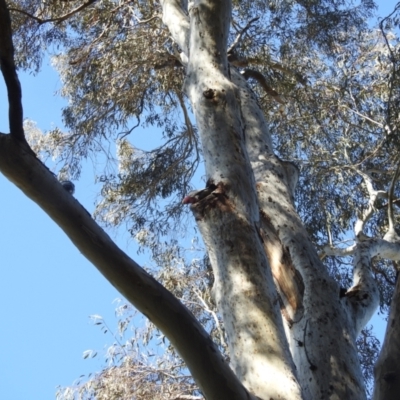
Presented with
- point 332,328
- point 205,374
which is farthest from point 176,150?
point 205,374

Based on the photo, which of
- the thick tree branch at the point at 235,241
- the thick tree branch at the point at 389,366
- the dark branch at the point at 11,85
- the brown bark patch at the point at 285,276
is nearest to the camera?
the thick tree branch at the point at 389,366

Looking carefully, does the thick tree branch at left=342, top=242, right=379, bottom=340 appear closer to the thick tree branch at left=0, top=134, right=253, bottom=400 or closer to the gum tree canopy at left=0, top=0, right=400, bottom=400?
the gum tree canopy at left=0, top=0, right=400, bottom=400

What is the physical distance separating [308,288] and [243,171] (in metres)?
0.61

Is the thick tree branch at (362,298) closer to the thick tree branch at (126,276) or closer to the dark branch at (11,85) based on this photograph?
the thick tree branch at (126,276)

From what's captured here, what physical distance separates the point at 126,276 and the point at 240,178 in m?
1.21

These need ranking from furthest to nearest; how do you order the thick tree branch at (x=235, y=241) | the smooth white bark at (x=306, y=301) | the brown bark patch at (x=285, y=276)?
the brown bark patch at (x=285, y=276), the smooth white bark at (x=306, y=301), the thick tree branch at (x=235, y=241)

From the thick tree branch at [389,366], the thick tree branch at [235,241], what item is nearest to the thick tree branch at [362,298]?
the thick tree branch at [235,241]

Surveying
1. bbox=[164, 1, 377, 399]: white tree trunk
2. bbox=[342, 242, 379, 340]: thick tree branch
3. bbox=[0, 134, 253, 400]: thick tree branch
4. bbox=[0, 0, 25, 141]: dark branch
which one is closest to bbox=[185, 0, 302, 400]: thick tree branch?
bbox=[164, 1, 377, 399]: white tree trunk

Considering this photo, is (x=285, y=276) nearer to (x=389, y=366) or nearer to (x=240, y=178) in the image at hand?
(x=240, y=178)

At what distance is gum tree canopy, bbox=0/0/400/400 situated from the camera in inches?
91.7

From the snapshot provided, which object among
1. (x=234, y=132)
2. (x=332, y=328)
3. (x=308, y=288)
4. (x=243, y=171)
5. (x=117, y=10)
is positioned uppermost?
(x=117, y=10)

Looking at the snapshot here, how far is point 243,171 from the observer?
3.34 m

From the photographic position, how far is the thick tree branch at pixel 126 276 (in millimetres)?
2070

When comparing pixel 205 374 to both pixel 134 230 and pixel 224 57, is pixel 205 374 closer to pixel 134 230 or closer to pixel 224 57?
pixel 224 57
